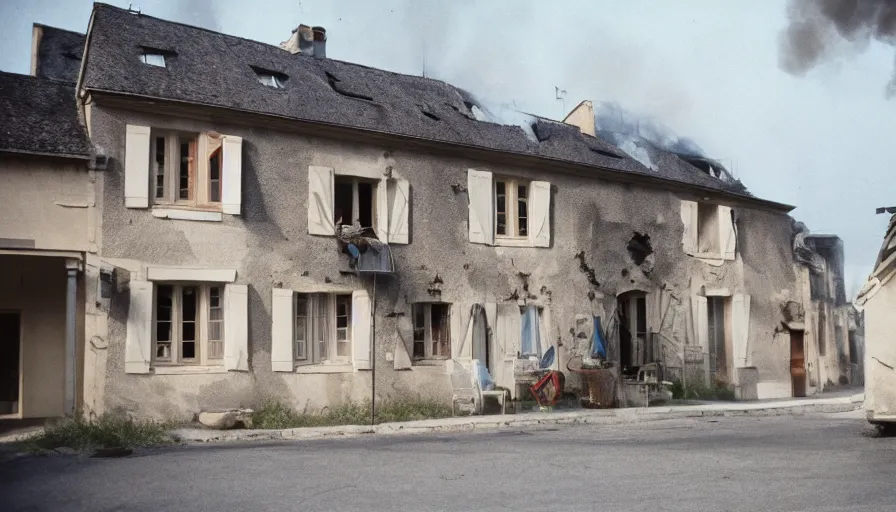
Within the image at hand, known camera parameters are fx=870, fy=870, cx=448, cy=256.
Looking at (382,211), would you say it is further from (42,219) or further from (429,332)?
(42,219)

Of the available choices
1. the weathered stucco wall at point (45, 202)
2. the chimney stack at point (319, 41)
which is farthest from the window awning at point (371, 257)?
the chimney stack at point (319, 41)

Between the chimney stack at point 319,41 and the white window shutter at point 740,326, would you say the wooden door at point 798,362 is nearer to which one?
the white window shutter at point 740,326

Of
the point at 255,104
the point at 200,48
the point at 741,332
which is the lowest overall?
the point at 741,332

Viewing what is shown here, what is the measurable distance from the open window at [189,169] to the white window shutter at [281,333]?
160 cm

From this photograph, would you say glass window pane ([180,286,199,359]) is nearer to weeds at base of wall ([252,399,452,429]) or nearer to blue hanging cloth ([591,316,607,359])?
weeds at base of wall ([252,399,452,429])

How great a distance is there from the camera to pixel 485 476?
27.7ft

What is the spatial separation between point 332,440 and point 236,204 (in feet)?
14.3

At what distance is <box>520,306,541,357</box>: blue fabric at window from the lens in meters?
17.4

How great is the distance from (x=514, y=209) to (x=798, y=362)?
909 cm

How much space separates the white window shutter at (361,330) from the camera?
50.1 feet

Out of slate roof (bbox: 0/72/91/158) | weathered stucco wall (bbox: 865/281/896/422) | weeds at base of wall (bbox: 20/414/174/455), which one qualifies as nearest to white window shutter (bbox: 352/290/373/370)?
weeds at base of wall (bbox: 20/414/174/455)

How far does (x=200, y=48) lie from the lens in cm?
1600

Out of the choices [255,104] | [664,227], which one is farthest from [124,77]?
[664,227]

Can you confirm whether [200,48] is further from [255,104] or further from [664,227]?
[664,227]
